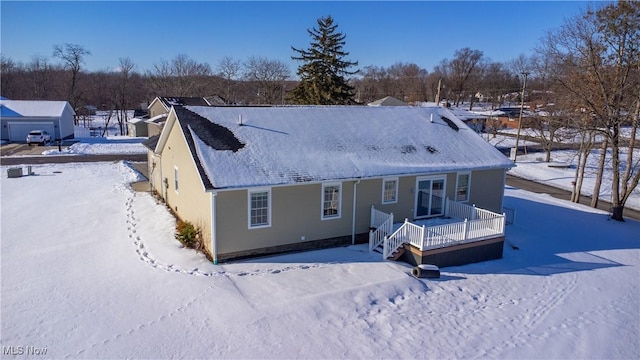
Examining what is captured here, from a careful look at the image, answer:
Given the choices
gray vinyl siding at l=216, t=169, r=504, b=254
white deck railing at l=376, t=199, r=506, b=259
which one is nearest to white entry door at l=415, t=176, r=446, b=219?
gray vinyl siding at l=216, t=169, r=504, b=254

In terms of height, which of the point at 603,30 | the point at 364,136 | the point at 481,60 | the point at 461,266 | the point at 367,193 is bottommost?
the point at 461,266

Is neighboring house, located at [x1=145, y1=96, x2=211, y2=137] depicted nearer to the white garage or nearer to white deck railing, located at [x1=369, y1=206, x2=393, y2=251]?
the white garage

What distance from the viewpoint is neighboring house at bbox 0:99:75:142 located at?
4333cm

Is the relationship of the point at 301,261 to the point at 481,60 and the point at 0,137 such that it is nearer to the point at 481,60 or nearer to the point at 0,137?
the point at 0,137

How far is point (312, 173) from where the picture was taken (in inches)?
567

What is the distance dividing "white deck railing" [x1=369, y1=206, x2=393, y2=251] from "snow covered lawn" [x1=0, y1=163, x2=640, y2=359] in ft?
2.32

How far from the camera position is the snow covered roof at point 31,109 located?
4347 centimetres

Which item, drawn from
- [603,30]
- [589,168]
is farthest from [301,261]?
[589,168]

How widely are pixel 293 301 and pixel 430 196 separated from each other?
826cm

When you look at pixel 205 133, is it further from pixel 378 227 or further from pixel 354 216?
pixel 378 227

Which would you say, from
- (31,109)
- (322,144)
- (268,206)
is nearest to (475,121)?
(322,144)

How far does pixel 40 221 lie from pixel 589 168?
42.2 meters

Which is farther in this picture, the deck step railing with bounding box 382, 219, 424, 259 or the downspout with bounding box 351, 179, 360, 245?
A: the downspout with bounding box 351, 179, 360, 245

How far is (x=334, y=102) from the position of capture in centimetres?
4412
